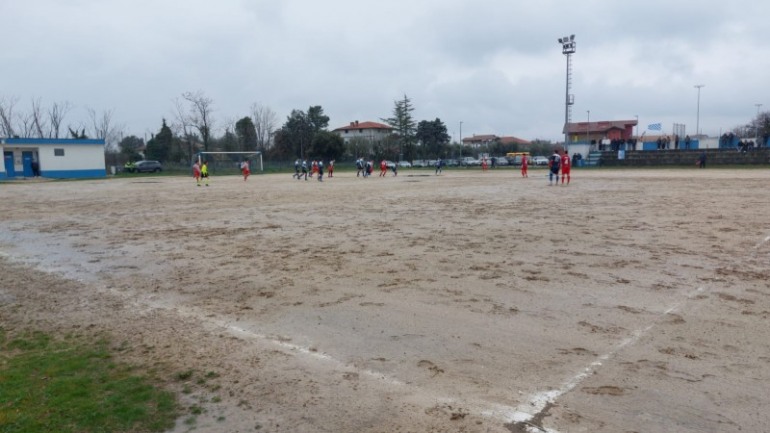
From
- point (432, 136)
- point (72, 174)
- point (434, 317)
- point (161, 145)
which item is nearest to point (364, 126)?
point (432, 136)

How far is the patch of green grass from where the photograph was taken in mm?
3838

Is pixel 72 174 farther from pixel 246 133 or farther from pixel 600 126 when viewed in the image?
pixel 600 126

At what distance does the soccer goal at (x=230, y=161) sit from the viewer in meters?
65.3

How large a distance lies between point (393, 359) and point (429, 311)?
144cm

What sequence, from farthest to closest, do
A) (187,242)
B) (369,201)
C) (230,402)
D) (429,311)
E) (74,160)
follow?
1. (74,160)
2. (369,201)
3. (187,242)
4. (429,311)
5. (230,402)

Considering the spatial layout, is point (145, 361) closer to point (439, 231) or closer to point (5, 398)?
point (5, 398)

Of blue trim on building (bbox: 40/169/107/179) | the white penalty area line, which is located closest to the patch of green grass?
the white penalty area line

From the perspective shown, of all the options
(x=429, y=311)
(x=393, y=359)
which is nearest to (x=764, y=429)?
(x=393, y=359)

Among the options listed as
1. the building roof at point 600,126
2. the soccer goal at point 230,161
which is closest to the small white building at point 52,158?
the soccer goal at point 230,161

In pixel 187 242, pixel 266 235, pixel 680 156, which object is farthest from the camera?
pixel 680 156

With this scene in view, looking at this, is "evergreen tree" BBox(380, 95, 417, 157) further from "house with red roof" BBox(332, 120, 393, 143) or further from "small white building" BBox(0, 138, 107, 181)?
"small white building" BBox(0, 138, 107, 181)

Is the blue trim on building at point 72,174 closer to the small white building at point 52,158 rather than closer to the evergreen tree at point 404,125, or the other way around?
the small white building at point 52,158

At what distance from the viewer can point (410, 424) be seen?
380cm

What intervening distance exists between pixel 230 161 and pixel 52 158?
21.2 metres
